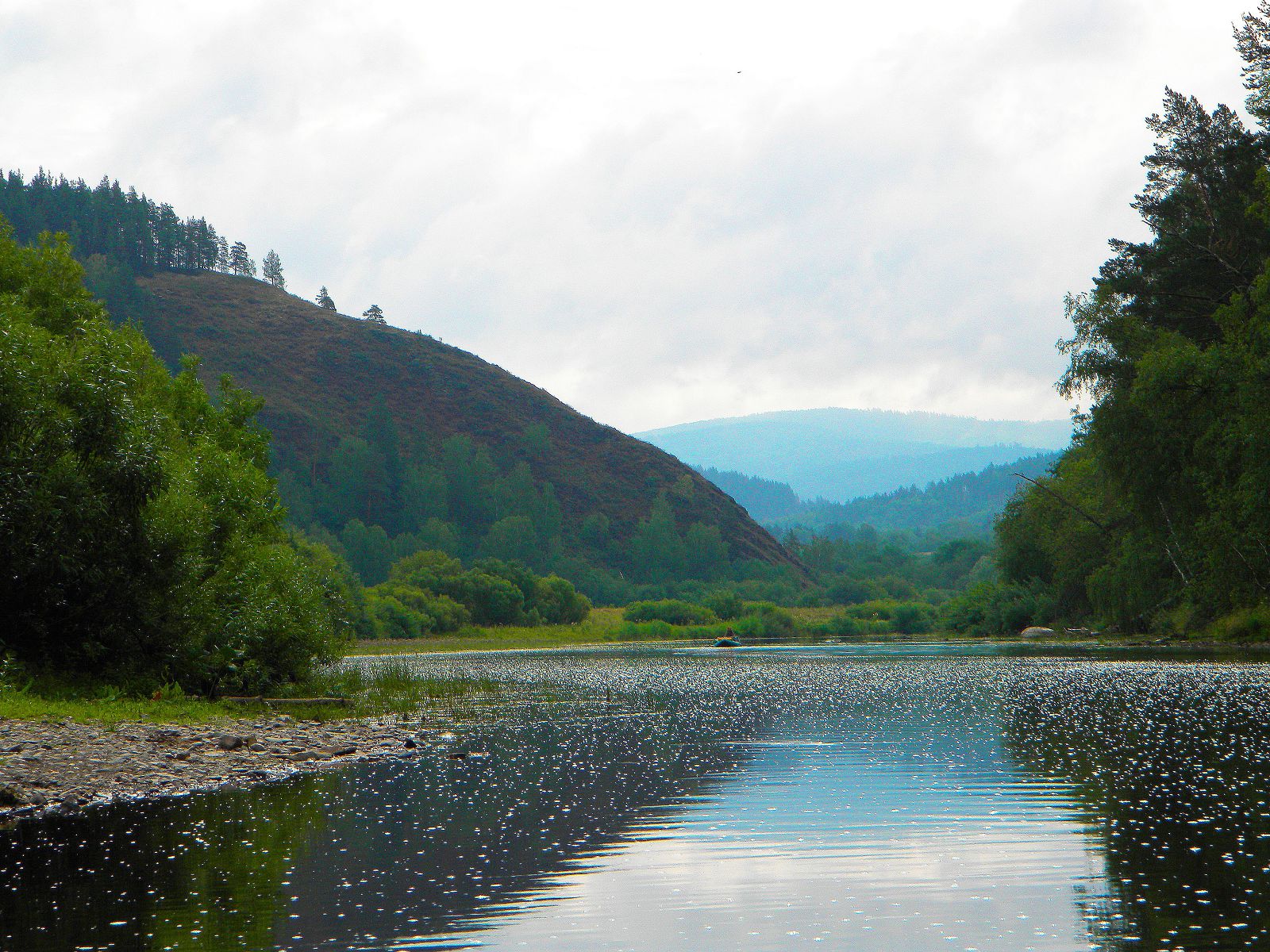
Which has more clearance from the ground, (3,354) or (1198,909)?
(3,354)

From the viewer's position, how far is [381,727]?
26.6m

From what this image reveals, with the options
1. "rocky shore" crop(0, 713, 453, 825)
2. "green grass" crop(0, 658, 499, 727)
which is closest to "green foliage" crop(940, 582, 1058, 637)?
"green grass" crop(0, 658, 499, 727)

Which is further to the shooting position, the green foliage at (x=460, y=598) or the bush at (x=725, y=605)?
the bush at (x=725, y=605)

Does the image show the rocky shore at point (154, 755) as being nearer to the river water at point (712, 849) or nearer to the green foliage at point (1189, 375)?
the river water at point (712, 849)

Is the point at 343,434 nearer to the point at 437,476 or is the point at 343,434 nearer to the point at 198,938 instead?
the point at 437,476

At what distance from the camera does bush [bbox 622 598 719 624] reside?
136 metres

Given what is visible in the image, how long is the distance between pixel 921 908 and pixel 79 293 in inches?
1608

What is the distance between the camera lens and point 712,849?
1286 centimetres

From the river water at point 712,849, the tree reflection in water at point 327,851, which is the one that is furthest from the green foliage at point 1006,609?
the tree reflection in water at point 327,851

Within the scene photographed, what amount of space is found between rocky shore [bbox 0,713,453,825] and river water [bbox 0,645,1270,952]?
1012mm

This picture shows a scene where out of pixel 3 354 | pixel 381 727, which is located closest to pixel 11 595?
pixel 3 354

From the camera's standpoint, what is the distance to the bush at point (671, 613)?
136500 millimetres

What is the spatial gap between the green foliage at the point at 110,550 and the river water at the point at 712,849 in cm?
954

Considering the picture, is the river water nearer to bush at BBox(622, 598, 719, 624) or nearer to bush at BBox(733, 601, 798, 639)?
bush at BBox(733, 601, 798, 639)
